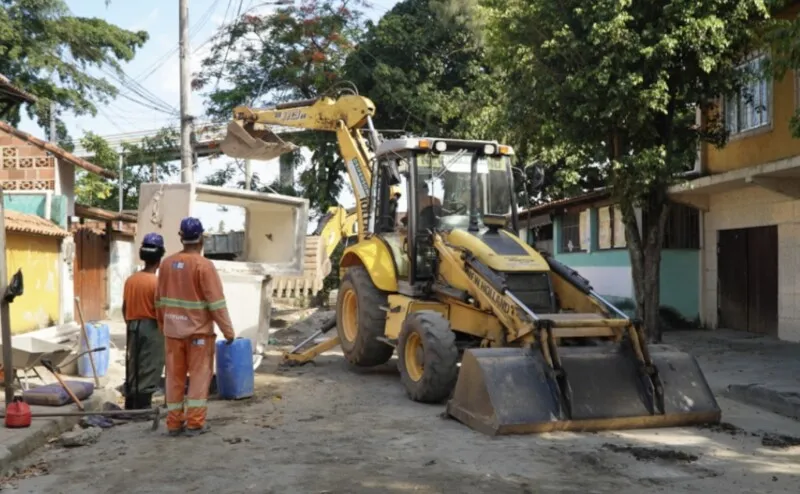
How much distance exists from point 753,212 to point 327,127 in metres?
7.59

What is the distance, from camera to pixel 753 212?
1434 centimetres

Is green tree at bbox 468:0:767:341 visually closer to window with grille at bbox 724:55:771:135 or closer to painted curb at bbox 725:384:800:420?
window with grille at bbox 724:55:771:135

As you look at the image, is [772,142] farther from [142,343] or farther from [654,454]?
[142,343]

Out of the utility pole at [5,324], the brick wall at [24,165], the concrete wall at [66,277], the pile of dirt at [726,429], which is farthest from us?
the brick wall at [24,165]

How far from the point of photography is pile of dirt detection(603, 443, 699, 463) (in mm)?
5812

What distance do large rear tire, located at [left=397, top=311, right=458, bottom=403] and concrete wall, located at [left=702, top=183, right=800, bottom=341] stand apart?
7.76 meters

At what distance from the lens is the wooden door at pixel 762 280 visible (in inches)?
548

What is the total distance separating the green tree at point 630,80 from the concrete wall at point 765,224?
168 cm

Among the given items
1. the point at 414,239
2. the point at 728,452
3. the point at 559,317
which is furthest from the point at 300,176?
the point at 728,452

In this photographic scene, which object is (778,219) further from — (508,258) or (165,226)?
(165,226)

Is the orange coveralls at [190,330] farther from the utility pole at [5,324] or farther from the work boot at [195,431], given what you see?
the utility pole at [5,324]

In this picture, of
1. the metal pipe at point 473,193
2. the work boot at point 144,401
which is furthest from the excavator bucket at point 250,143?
the work boot at point 144,401

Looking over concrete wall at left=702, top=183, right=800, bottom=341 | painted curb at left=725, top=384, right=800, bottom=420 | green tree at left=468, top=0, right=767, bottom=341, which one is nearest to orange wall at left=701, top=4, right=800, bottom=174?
concrete wall at left=702, top=183, right=800, bottom=341

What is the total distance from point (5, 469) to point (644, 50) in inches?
363
